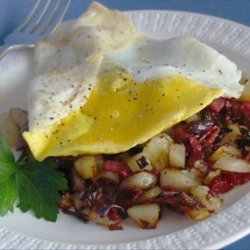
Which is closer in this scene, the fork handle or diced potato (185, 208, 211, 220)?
diced potato (185, 208, 211, 220)

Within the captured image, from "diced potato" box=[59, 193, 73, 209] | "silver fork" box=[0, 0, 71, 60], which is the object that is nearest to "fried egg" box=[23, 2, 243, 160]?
"diced potato" box=[59, 193, 73, 209]

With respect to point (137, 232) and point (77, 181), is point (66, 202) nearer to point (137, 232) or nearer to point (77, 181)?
point (77, 181)

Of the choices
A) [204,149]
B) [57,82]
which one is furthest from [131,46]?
[204,149]

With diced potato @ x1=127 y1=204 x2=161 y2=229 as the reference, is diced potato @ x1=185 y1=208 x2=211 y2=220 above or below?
above

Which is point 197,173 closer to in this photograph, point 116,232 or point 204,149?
point 204,149

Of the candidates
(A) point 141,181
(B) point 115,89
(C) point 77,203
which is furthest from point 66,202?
(B) point 115,89

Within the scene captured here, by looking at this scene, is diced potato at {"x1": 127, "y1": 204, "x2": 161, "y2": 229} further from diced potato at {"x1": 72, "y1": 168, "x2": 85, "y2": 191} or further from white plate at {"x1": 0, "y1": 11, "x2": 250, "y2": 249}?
diced potato at {"x1": 72, "y1": 168, "x2": 85, "y2": 191}
